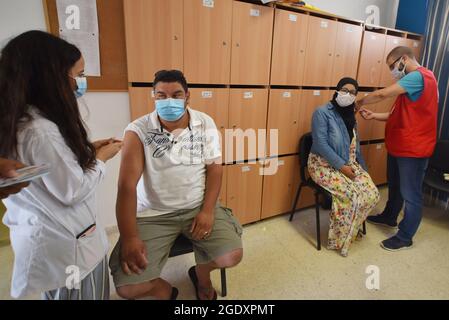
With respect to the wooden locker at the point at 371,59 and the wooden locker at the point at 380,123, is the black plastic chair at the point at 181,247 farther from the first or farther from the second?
the wooden locker at the point at 380,123

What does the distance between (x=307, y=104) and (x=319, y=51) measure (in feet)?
1.54

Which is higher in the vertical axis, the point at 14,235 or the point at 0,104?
the point at 0,104

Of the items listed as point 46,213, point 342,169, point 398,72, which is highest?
point 398,72

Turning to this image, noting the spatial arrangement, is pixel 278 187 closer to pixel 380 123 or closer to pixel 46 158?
pixel 380 123

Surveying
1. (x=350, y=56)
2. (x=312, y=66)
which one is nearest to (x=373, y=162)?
(x=350, y=56)

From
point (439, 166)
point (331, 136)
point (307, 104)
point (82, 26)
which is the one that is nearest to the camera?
point (82, 26)

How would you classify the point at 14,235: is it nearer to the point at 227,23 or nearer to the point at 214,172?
the point at 214,172

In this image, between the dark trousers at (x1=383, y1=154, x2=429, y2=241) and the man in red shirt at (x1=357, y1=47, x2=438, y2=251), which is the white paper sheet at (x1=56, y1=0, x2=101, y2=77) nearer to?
the man in red shirt at (x1=357, y1=47, x2=438, y2=251)

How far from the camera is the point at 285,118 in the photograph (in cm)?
230

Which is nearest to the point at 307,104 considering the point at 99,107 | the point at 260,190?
the point at 260,190

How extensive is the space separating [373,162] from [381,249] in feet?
4.42

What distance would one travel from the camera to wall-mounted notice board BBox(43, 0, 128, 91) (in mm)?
1652

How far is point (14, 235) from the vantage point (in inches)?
34.4

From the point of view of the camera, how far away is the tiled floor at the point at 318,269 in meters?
1.62
